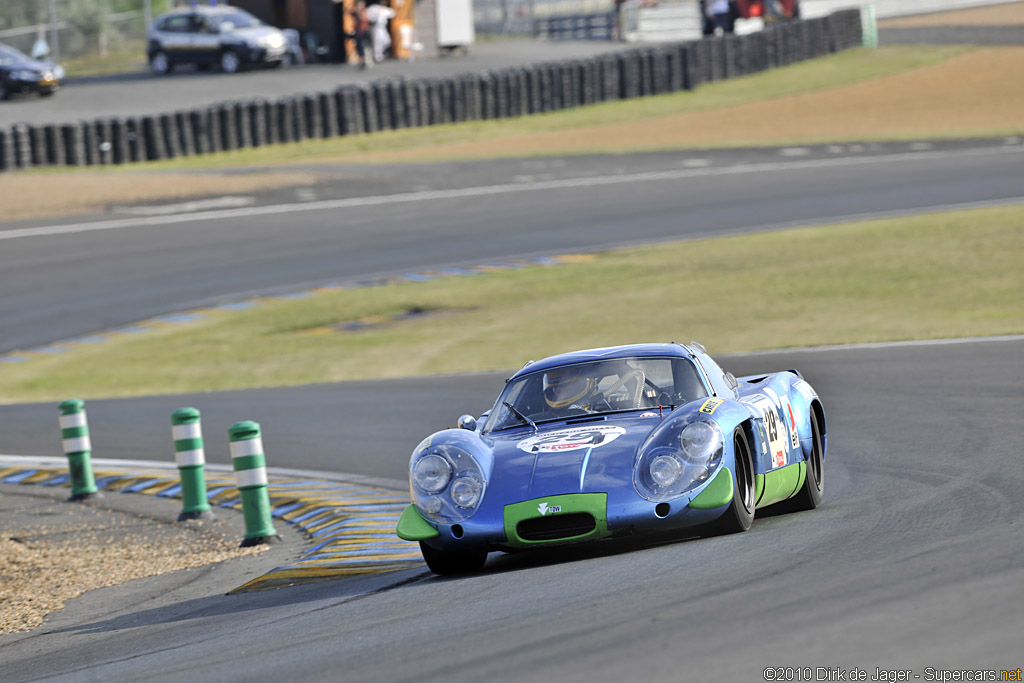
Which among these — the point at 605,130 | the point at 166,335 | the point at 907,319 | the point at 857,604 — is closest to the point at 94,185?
the point at 166,335

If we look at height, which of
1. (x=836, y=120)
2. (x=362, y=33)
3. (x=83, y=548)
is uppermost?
(x=362, y=33)

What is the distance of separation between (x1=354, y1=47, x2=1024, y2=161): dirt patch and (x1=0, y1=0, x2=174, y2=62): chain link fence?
21.5 m

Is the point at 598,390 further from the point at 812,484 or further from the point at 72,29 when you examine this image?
the point at 72,29

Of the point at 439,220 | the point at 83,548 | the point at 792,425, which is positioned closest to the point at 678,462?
the point at 792,425

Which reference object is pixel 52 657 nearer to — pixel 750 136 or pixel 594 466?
pixel 594 466

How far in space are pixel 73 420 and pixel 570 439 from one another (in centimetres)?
615

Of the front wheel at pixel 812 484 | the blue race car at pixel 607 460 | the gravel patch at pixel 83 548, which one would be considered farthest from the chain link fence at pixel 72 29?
the front wheel at pixel 812 484

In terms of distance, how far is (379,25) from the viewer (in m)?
48.8

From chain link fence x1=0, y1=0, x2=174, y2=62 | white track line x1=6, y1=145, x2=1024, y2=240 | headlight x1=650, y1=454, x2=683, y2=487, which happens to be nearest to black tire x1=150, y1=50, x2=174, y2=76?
chain link fence x1=0, y1=0, x2=174, y2=62

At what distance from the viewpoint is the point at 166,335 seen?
21.2 metres

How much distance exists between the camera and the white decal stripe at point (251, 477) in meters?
9.80

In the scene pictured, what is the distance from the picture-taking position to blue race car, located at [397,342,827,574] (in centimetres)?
692

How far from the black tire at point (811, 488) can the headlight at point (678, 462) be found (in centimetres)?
127

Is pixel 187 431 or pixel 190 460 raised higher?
pixel 187 431
